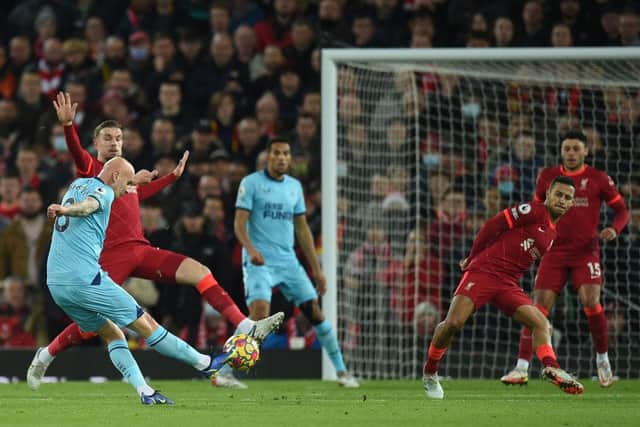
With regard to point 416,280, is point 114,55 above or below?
above

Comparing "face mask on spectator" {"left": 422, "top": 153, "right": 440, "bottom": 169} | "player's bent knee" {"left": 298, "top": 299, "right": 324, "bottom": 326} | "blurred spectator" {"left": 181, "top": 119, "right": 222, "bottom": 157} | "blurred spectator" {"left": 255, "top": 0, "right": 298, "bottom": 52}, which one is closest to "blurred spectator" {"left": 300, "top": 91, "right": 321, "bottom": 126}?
"blurred spectator" {"left": 181, "top": 119, "right": 222, "bottom": 157}

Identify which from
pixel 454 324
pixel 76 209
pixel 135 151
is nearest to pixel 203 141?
pixel 135 151

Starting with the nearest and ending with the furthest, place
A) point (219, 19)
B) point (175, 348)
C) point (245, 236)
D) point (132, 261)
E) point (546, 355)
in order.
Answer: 1. point (175, 348)
2. point (546, 355)
3. point (132, 261)
4. point (245, 236)
5. point (219, 19)

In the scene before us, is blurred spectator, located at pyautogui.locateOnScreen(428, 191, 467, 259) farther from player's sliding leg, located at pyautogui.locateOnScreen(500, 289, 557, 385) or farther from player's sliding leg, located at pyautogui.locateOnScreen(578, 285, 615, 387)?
player's sliding leg, located at pyautogui.locateOnScreen(578, 285, 615, 387)

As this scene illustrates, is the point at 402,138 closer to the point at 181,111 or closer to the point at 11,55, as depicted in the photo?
the point at 181,111

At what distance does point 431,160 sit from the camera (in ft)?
44.4

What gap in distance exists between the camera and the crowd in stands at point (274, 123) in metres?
13.1

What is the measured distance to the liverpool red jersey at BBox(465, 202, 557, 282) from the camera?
9.45m

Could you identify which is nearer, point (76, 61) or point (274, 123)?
point (274, 123)

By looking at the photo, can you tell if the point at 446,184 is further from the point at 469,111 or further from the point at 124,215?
the point at 124,215

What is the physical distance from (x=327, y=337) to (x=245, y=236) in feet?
3.87

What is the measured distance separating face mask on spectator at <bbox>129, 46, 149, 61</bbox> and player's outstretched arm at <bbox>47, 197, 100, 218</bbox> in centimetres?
816

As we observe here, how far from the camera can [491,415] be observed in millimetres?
7793

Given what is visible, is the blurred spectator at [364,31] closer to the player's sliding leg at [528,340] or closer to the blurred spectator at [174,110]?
the blurred spectator at [174,110]
